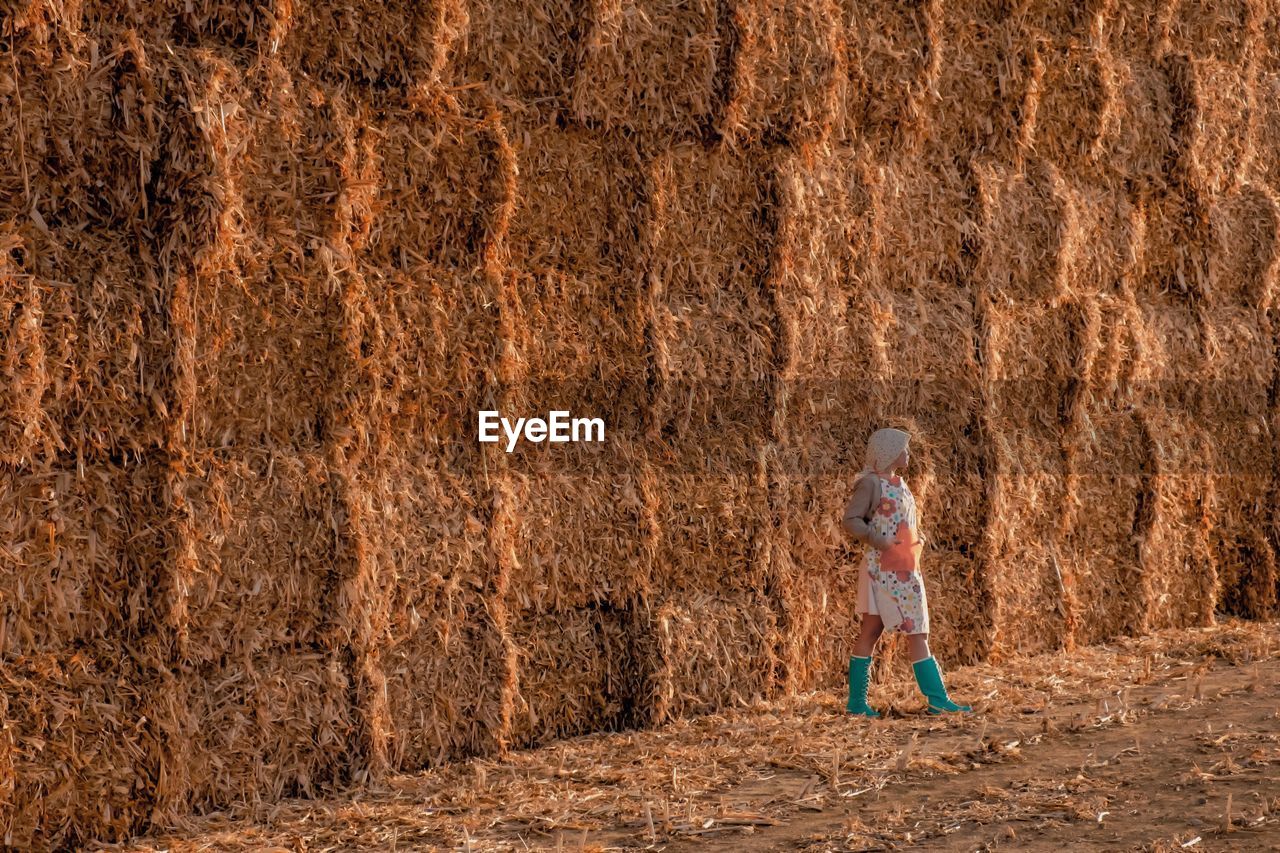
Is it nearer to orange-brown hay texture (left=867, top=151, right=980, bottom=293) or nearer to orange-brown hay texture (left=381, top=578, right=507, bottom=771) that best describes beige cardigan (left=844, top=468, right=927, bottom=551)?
orange-brown hay texture (left=867, top=151, right=980, bottom=293)

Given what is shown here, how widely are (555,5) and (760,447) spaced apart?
2630 millimetres

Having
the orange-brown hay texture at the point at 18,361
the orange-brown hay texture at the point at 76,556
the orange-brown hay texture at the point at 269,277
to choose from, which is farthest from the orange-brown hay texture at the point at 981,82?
the orange-brown hay texture at the point at 18,361

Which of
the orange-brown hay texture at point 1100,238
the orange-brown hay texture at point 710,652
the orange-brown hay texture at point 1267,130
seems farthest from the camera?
the orange-brown hay texture at point 1267,130

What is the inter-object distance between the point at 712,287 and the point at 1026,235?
8.13 ft

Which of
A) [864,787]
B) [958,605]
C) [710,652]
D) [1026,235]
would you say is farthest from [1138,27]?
[864,787]

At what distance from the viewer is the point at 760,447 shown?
26.6 ft

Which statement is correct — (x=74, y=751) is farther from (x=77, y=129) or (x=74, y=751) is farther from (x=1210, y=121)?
(x=1210, y=121)

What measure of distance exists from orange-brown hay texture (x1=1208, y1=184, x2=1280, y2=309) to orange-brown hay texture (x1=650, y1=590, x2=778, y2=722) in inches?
192

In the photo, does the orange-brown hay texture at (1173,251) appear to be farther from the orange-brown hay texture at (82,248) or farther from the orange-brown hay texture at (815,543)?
the orange-brown hay texture at (82,248)

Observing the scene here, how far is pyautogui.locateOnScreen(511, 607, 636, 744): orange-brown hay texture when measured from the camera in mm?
7246

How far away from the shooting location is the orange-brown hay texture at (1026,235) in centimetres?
909

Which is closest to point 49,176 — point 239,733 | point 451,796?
point 239,733

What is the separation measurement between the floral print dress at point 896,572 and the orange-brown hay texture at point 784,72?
2075 mm

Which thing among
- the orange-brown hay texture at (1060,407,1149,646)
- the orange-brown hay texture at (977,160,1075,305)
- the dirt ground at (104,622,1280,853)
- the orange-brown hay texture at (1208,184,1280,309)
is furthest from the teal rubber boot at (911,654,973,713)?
the orange-brown hay texture at (1208,184,1280,309)
